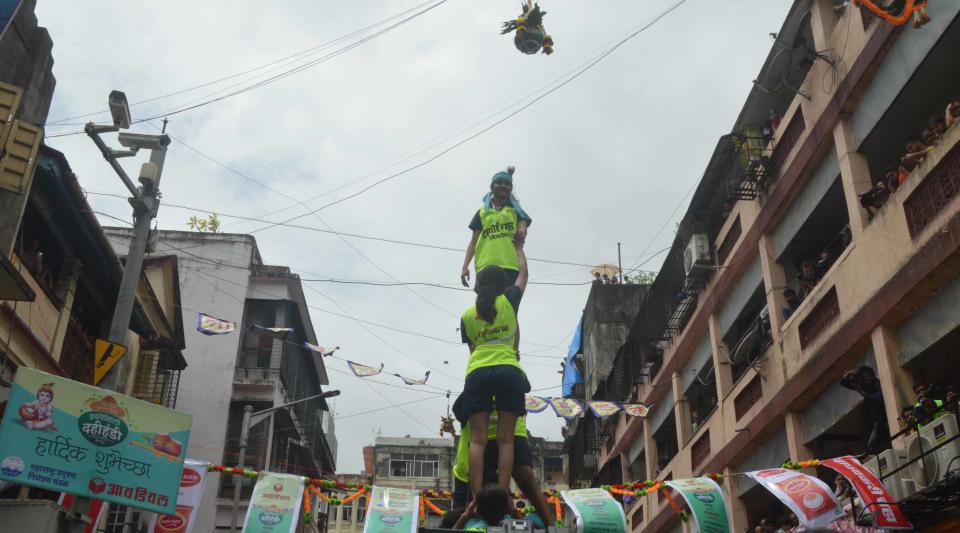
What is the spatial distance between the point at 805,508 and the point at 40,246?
14.0m

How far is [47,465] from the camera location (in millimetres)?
10234

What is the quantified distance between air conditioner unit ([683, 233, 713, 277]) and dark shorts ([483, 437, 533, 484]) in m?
13.3

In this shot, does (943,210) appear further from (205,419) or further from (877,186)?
(205,419)

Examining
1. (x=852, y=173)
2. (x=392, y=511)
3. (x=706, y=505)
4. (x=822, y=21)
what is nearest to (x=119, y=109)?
(x=392, y=511)

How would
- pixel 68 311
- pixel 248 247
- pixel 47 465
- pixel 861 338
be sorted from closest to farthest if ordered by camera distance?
pixel 47 465
pixel 861 338
pixel 68 311
pixel 248 247

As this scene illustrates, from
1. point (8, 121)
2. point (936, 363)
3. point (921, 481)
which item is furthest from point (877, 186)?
point (8, 121)

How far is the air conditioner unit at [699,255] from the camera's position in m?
22.9

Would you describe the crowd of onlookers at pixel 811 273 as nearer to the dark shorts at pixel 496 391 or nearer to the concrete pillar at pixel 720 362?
the concrete pillar at pixel 720 362

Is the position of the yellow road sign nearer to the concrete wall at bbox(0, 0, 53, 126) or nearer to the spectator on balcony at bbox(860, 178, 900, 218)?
the concrete wall at bbox(0, 0, 53, 126)

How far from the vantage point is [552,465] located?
60688mm

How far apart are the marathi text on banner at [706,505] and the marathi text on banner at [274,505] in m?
5.21

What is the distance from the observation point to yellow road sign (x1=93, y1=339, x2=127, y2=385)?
496 inches

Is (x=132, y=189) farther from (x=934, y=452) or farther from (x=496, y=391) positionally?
(x=934, y=452)

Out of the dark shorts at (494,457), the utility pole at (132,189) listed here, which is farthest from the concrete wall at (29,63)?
the dark shorts at (494,457)
